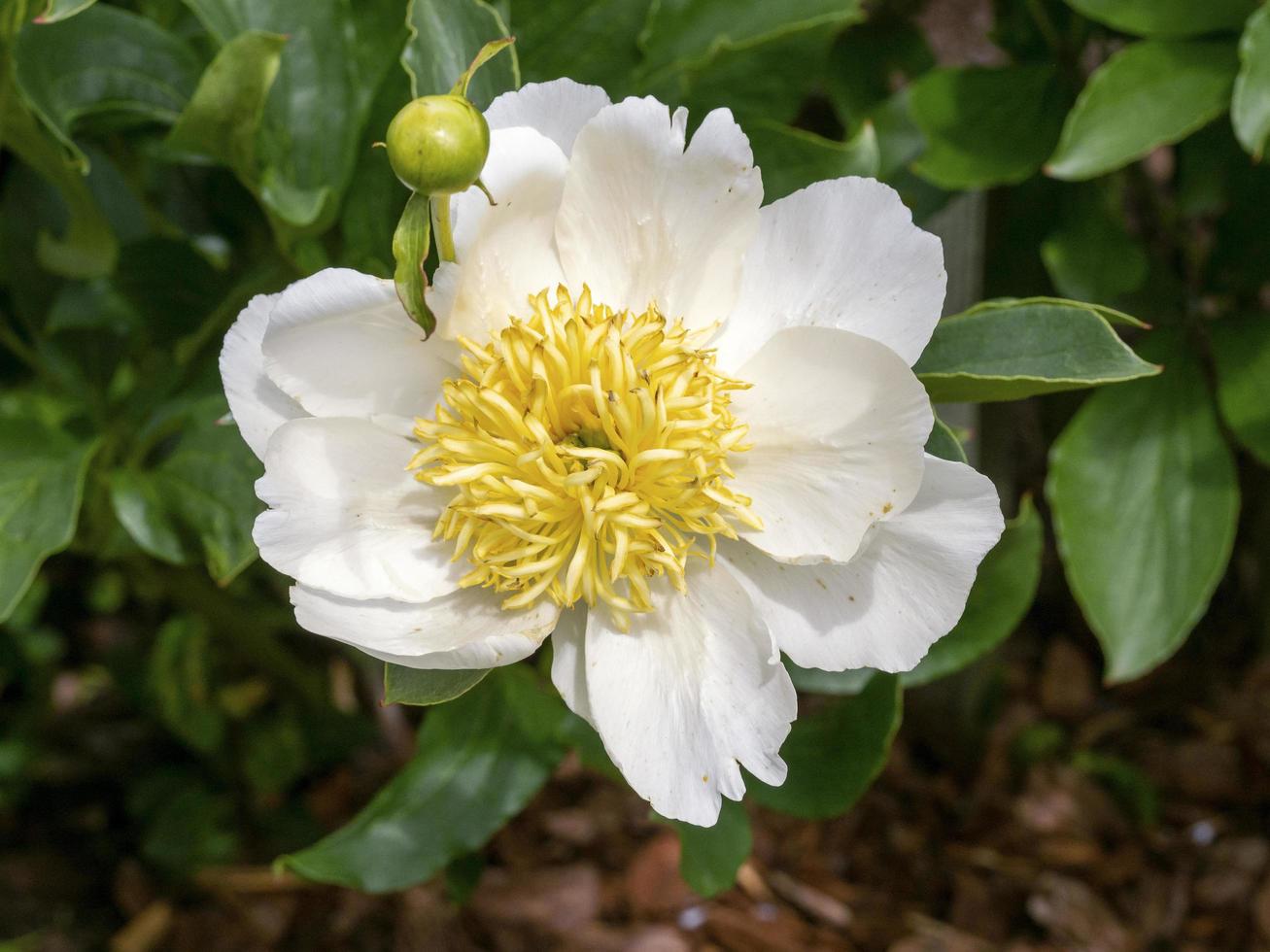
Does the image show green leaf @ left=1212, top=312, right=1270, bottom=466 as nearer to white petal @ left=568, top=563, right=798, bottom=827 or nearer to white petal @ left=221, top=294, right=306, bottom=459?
white petal @ left=568, top=563, right=798, bottom=827

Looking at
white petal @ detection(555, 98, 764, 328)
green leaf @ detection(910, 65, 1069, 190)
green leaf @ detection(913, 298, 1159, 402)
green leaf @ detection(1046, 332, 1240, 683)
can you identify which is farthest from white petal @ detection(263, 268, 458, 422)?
green leaf @ detection(1046, 332, 1240, 683)

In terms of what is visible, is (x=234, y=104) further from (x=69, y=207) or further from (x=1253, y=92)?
(x=1253, y=92)

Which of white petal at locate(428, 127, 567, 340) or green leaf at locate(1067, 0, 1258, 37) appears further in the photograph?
green leaf at locate(1067, 0, 1258, 37)

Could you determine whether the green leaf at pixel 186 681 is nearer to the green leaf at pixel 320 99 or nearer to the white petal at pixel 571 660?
the green leaf at pixel 320 99

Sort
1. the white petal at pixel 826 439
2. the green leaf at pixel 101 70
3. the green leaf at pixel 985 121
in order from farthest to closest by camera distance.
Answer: the green leaf at pixel 985 121 < the green leaf at pixel 101 70 < the white petal at pixel 826 439

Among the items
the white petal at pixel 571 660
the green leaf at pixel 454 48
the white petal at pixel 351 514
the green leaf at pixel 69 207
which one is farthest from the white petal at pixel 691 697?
the green leaf at pixel 69 207
